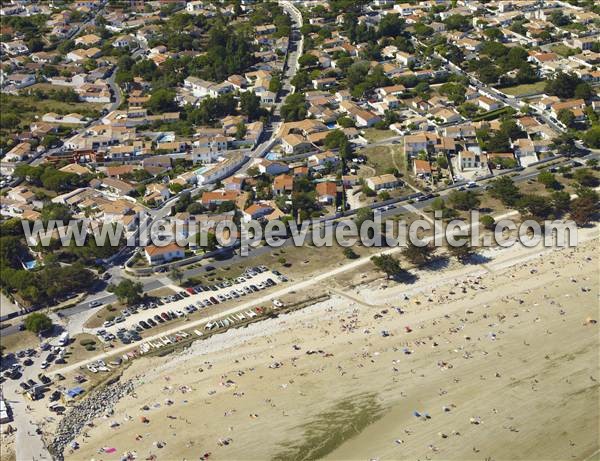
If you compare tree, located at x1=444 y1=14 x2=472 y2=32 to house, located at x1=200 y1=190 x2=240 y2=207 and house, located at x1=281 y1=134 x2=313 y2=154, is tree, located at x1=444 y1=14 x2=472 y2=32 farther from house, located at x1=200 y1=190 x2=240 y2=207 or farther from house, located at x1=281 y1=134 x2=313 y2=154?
house, located at x1=200 y1=190 x2=240 y2=207

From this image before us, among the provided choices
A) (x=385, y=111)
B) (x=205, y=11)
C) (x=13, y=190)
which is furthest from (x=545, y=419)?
(x=205, y=11)

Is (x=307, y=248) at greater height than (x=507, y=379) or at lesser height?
greater

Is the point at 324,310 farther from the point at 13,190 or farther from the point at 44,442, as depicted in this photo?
the point at 13,190

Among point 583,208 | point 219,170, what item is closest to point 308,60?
point 219,170

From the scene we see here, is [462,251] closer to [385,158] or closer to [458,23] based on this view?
[385,158]

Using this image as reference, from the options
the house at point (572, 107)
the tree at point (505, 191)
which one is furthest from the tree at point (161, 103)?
the house at point (572, 107)

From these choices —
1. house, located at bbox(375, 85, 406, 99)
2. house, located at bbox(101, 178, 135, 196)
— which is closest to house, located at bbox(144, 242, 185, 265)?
house, located at bbox(101, 178, 135, 196)
